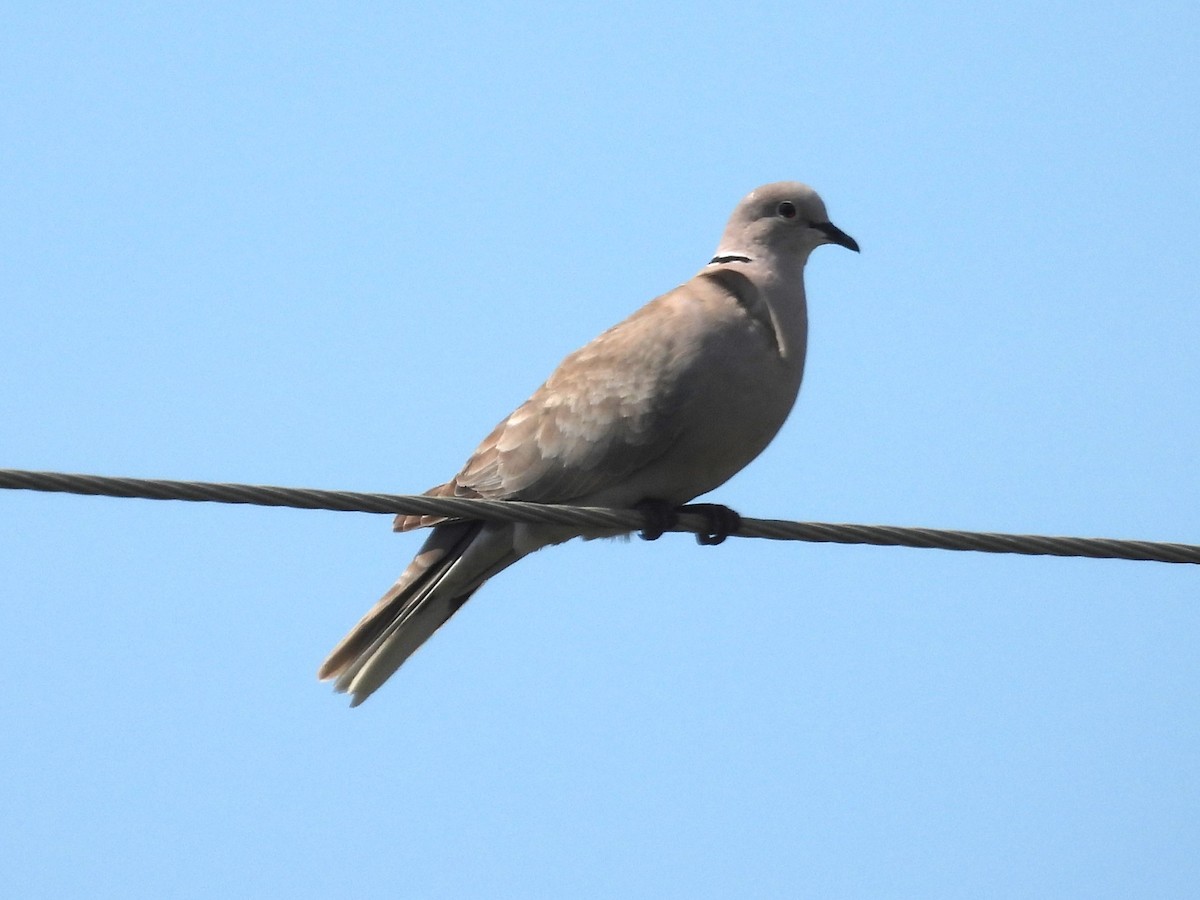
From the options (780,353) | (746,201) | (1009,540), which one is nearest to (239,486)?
(1009,540)

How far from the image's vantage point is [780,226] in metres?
6.38

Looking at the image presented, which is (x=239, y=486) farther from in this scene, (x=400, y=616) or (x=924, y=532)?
(x=400, y=616)

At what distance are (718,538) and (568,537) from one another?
0.60 meters

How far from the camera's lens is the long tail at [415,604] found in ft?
19.0

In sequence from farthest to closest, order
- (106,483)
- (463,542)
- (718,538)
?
1. (463,542)
2. (718,538)
3. (106,483)

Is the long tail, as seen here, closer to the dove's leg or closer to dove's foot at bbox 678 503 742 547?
the dove's leg

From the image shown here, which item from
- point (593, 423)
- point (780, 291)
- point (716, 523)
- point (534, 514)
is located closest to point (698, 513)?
point (716, 523)

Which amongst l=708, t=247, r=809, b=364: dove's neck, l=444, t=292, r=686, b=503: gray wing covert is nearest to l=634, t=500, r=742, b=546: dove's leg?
l=444, t=292, r=686, b=503: gray wing covert

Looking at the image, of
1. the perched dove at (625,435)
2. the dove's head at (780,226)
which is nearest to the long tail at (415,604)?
the perched dove at (625,435)

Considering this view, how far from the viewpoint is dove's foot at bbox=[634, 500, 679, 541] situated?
220 inches

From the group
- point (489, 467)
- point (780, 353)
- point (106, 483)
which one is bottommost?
point (106, 483)

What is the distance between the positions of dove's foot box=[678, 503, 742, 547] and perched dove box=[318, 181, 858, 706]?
22 cm

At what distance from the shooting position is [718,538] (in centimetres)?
547

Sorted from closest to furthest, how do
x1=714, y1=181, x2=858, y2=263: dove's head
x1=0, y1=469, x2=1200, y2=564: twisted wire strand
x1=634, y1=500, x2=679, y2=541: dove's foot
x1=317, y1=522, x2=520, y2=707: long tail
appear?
x1=0, y1=469, x2=1200, y2=564: twisted wire strand < x1=634, y1=500, x2=679, y2=541: dove's foot < x1=317, y1=522, x2=520, y2=707: long tail < x1=714, y1=181, x2=858, y2=263: dove's head
